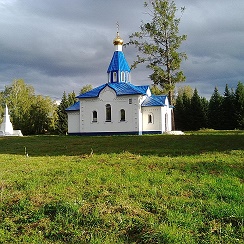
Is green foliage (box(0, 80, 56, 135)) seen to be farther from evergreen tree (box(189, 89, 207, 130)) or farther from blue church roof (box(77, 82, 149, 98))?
evergreen tree (box(189, 89, 207, 130))

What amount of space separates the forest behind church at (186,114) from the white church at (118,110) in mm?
10119

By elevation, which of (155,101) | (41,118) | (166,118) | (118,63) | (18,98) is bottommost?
(166,118)

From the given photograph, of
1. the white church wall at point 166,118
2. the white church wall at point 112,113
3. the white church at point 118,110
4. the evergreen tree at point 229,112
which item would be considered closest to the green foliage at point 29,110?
the white church at point 118,110

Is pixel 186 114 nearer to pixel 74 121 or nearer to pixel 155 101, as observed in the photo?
pixel 155 101

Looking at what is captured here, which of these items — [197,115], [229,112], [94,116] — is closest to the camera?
[94,116]

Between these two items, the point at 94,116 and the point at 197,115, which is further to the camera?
the point at 197,115

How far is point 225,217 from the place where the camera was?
427 centimetres

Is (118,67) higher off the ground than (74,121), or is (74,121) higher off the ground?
(118,67)

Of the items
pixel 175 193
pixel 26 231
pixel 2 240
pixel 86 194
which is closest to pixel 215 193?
pixel 175 193

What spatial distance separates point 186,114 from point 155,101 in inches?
505

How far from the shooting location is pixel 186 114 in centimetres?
3731

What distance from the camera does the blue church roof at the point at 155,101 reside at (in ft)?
83.4

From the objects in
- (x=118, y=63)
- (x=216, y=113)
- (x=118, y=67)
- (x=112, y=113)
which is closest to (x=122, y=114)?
(x=112, y=113)

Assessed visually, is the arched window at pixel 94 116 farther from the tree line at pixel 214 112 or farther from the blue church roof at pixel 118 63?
the tree line at pixel 214 112
